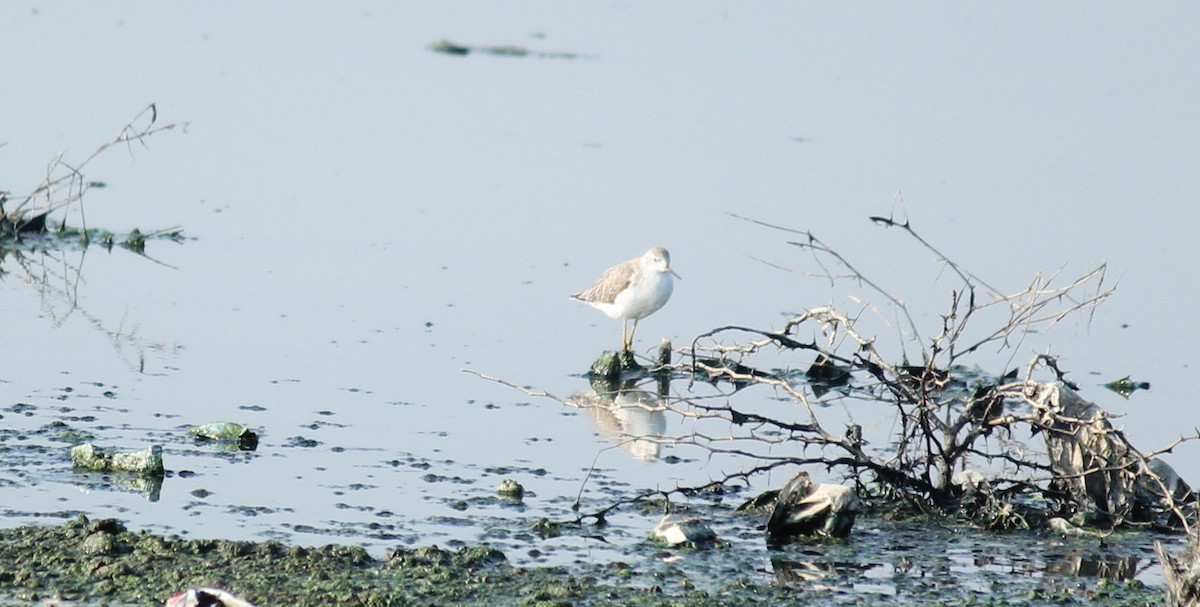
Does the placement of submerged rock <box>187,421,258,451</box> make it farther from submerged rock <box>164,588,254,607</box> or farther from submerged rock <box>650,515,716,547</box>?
submerged rock <box>164,588,254,607</box>

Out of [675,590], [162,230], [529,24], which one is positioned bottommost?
[675,590]

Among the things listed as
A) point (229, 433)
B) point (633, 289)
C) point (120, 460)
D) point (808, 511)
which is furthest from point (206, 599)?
point (633, 289)

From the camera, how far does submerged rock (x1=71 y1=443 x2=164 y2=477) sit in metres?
7.73

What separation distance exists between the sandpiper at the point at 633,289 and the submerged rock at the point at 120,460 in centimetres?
425

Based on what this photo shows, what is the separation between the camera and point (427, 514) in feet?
24.6

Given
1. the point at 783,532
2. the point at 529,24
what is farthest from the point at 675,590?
the point at 529,24

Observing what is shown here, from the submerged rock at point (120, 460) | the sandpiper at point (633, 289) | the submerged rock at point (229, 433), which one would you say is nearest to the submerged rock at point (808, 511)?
the submerged rock at point (229, 433)

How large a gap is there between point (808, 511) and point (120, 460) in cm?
283

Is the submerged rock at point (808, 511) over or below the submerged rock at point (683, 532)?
over

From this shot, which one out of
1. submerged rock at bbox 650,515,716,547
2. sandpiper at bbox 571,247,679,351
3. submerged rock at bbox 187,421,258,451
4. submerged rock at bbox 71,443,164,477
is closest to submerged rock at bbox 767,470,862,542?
submerged rock at bbox 650,515,716,547

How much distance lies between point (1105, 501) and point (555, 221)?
701 centimetres

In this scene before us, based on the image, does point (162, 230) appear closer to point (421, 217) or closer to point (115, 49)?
point (421, 217)

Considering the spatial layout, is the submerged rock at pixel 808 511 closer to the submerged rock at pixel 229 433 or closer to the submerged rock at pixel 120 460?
the submerged rock at pixel 229 433

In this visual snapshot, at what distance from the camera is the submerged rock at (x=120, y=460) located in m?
7.73
